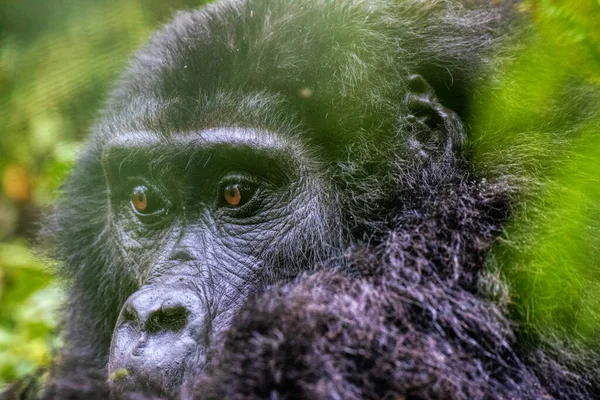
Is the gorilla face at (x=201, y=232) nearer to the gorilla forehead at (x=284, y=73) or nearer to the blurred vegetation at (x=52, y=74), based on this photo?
the gorilla forehead at (x=284, y=73)

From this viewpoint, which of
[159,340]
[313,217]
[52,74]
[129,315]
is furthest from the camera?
[52,74]

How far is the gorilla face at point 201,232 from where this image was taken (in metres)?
2.49

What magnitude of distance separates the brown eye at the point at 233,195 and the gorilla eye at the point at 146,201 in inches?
13.5

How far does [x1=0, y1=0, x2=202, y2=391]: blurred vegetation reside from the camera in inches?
163

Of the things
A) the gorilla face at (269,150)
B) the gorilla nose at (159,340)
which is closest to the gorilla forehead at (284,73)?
the gorilla face at (269,150)

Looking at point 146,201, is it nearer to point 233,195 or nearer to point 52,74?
point 233,195

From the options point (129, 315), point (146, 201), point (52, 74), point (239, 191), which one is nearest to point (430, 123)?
point (239, 191)

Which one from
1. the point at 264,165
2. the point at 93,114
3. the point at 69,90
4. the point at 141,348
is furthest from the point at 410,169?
the point at 69,90

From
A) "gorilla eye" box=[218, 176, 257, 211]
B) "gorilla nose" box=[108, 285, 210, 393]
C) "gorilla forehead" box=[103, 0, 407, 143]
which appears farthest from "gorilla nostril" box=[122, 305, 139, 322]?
"gorilla forehead" box=[103, 0, 407, 143]

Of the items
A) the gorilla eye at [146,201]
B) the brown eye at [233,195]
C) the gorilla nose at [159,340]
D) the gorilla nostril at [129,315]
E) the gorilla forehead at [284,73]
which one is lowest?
the gorilla nose at [159,340]

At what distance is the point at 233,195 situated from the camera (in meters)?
2.86

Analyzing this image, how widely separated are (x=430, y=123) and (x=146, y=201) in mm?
1225

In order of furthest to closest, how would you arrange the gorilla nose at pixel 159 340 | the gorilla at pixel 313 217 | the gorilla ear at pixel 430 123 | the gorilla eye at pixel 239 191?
1. the gorilla eye at pixel 239 191
2. the gorilla ear at pixel 430 123
3. the gorilla nose at pixel 159 340
4. the gorilla at pixel 313 217

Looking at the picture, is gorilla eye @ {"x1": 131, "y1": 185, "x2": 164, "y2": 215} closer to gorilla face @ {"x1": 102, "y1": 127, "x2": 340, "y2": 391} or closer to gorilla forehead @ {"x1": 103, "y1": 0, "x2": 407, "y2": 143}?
gorilla face @ {"x1": 102, "y1": 127, "x2": 340, "y2": 391}
